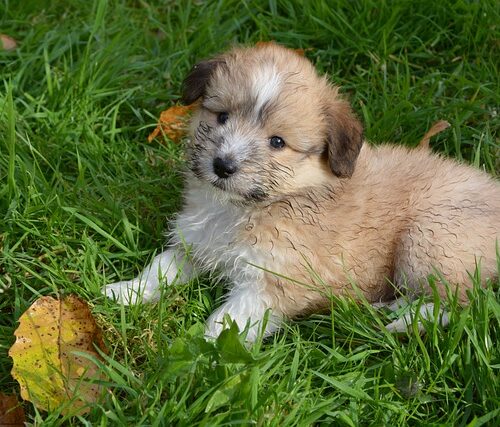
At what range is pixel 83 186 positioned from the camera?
171 inches

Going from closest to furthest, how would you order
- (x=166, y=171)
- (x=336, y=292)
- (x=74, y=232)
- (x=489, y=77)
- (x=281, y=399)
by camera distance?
1. (x=281, y=399)
2. (x=336, y=292)
3. (x=74, y=232)
4. (x=166, y=171)
5. (x=489, y=77)

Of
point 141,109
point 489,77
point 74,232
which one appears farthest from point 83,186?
point 489,77

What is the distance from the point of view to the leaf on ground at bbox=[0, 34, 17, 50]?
5172 mm

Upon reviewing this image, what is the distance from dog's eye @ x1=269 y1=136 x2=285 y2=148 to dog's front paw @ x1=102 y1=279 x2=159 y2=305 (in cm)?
93

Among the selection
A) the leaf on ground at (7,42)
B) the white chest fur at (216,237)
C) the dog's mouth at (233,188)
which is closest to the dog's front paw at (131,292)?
the white chest fur at (216,237)

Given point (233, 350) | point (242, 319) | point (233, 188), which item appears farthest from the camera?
point (242, 319)

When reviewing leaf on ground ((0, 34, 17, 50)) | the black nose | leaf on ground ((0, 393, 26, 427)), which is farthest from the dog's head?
leaf on ground ((0, 34, 17, 50))

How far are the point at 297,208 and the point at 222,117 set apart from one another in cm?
55

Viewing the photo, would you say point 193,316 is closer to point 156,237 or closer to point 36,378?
point 156,237

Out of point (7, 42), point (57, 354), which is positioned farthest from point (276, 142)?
point (7, 42)

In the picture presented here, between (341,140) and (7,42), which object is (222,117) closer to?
(341,140)

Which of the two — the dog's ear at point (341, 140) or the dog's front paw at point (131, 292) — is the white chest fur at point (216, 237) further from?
the dog's ear at point (341, 140)

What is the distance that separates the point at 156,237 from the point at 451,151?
1.91 metres

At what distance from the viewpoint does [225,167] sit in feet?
11.3
